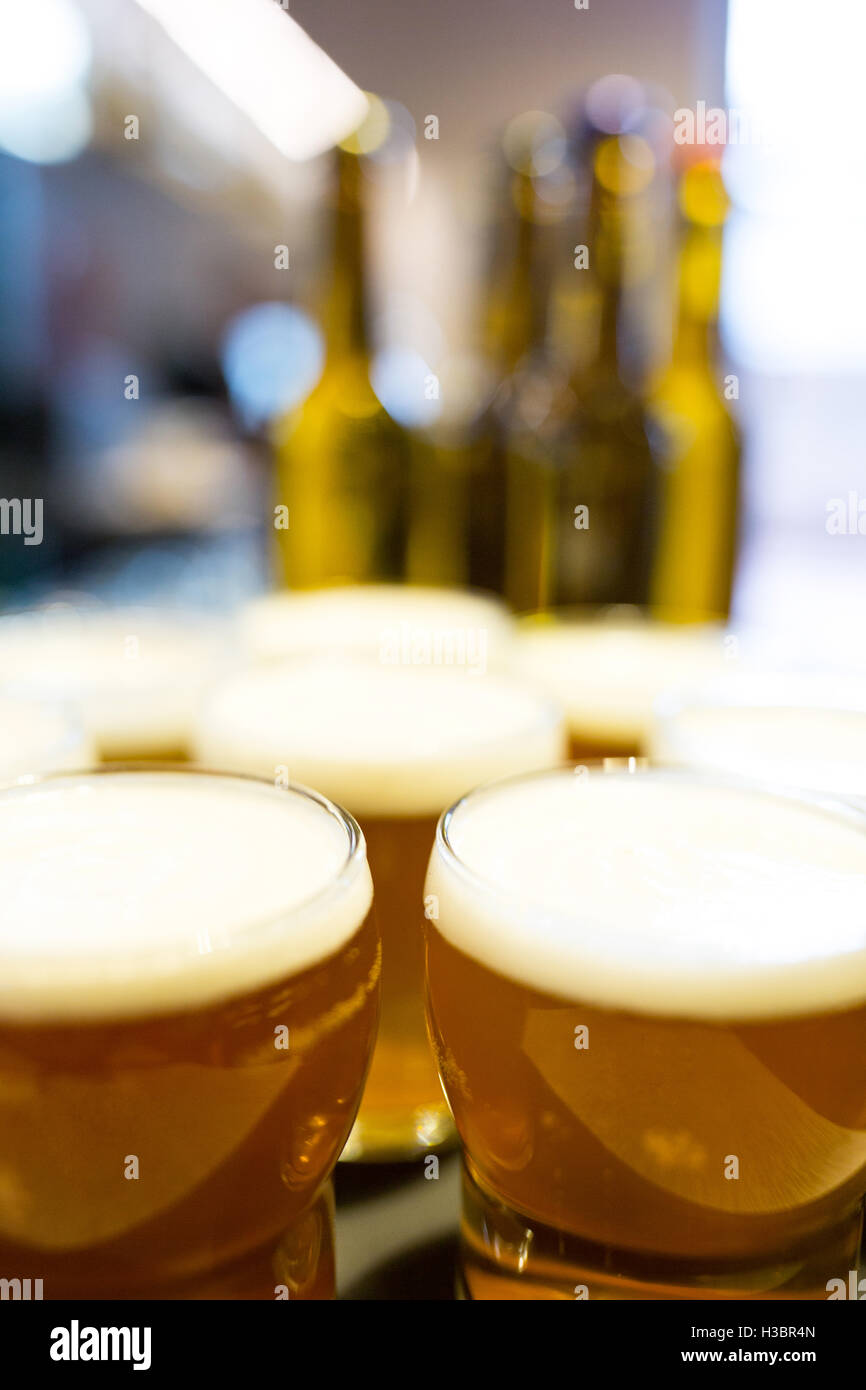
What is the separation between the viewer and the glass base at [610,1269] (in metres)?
0.51

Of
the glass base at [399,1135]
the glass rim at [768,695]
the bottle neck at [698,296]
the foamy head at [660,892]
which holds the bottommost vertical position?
the glass base at [399,1135]

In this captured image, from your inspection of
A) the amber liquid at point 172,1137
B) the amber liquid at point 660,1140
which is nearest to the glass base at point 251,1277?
the amber liquid at point 172,1137

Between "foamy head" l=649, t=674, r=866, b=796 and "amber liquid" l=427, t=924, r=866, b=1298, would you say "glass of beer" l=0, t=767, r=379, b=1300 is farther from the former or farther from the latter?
"foamy head" l=649, t=674, r=866, b=796

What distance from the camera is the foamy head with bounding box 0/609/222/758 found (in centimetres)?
95

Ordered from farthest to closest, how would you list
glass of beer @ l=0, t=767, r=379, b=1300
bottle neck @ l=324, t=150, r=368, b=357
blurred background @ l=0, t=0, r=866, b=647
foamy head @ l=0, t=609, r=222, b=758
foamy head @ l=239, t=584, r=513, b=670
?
bottle neck @ l=324, t=150, r=368, b=357 < blurred background @ l=0, t=0, r=866, b=647 < foamy head @ l=239, t=584, r=513, b=670 < foamy head @ l=0, t=609, r=222, b=758 < glass of beer @ l=0, t=767, r=379, b=1300

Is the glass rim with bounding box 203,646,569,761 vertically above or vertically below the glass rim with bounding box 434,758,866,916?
above

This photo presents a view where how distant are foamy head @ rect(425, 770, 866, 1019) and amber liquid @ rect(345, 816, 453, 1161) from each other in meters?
0.12

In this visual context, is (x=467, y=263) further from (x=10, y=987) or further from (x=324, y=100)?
(x=10, y=987)

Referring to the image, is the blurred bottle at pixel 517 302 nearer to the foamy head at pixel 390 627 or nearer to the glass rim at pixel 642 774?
the foamy head at pixel 390 627

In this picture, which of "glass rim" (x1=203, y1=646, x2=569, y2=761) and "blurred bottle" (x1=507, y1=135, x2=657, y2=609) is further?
"blurred bottle" (x1=507, y1=135, x2=657, y2=609)

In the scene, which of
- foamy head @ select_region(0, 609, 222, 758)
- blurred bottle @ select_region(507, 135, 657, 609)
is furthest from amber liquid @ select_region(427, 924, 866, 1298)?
blurred bottle @ select_region(507, 135, 657, 609)

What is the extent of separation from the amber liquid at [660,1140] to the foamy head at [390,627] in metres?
0.60

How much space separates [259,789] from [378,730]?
0.66ft

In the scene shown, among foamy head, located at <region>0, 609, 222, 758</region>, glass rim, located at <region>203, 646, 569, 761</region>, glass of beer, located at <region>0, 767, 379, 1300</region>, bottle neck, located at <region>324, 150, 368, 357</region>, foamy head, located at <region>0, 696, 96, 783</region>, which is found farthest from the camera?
bottle neck, located at <region>324, 150, 368, 357</region>
